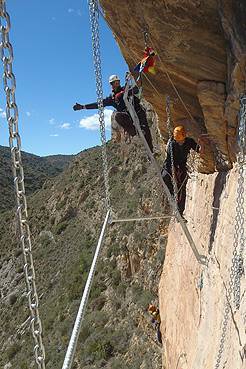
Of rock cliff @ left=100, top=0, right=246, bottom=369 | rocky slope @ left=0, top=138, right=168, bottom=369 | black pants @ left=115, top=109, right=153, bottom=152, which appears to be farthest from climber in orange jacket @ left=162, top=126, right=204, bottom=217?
rocky slope @ left=0, top=138, right=168, bottom=369

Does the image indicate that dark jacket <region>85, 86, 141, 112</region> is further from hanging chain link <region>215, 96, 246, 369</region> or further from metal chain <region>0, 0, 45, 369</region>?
metal chain <region>0, 0, 45, 369</region>

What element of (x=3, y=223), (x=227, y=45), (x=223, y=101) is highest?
(x=227, y=45)

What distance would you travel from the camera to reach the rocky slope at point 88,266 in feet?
71.9

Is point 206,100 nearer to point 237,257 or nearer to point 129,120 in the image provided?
point 237,257

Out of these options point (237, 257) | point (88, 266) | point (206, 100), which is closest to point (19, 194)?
point (237, 257)

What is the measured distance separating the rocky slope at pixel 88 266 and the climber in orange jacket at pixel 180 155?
7677 millimetres

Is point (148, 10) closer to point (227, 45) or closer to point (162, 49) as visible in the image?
point (162, 49)

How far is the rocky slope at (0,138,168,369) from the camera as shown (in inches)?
862

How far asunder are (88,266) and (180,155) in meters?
25.6

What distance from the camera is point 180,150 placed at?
8.38 meters

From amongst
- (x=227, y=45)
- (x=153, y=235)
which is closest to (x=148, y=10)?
(x=227, y=45)

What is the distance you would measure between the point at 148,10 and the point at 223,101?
1550 mm

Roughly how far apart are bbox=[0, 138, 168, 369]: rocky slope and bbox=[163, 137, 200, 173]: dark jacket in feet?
28.0

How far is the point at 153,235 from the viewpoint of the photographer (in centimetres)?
2316
